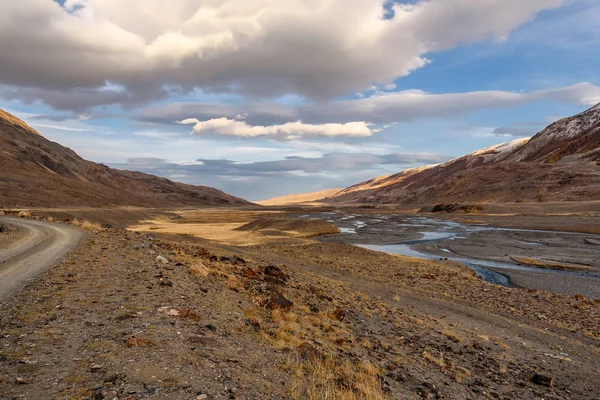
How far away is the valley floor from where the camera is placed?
647 centimetres

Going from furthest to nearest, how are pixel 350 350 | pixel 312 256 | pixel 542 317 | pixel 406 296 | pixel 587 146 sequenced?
pixel 587 146
pixel 312 256
pixel 406 296
pixel 542 317
pixel 350 350

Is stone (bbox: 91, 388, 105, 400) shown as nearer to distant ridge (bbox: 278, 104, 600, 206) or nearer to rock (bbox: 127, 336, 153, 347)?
rock (bbox: 127, 336, 153, 347)

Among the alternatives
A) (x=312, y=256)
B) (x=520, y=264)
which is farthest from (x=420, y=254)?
(x=312, y=256)

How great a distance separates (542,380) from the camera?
1073cm

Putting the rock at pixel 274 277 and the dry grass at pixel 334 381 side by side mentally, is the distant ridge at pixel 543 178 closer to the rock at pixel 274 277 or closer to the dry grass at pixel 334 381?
the rock at pixel 274 277

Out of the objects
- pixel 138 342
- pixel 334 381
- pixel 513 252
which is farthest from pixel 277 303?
pixel 513 252

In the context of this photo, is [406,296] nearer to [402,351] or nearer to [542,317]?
[542,317]

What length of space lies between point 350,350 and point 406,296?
10.4 metres

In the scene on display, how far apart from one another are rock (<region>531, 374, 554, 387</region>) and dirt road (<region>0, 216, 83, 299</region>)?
1427 cm

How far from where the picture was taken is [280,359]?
859cm

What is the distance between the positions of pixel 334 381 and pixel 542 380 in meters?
6.64

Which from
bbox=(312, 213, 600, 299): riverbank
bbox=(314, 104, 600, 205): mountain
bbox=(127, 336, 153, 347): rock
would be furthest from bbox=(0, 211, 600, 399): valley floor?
bbox=(314, 104, 600, 205): mountain

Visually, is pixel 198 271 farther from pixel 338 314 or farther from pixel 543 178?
pixel 543 178

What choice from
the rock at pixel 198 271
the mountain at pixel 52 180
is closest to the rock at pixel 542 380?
the rock at pixel 198 271
